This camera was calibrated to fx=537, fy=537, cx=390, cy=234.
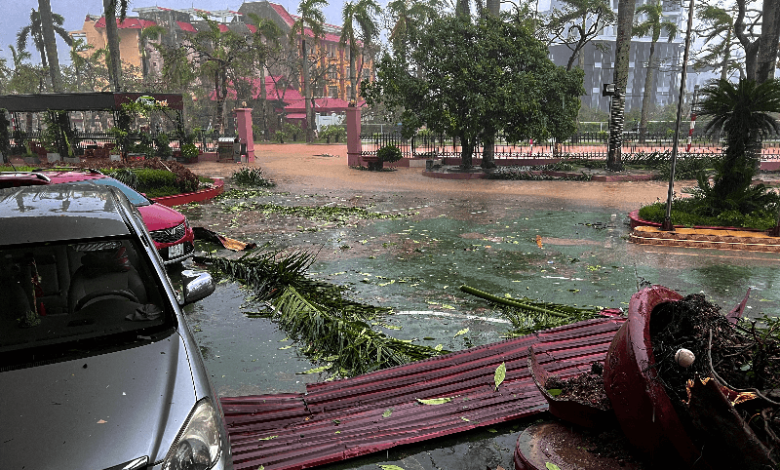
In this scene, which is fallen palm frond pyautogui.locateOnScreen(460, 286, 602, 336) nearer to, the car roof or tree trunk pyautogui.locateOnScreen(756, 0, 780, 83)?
Answer: the car roof

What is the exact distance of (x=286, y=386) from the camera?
487cm

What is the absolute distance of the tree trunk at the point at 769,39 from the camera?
66.0 feet

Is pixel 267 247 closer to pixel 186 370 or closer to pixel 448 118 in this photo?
pixel 186 370

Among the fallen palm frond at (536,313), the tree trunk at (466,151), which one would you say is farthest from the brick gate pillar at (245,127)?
the fallen palm frond at (536,313)

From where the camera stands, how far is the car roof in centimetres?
352

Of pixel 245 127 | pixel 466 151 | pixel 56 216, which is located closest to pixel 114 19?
pixel 245 127

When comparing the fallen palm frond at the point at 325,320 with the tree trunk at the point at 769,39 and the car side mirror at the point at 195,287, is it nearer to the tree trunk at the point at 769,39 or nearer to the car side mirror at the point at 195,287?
the car side mirror at the point at 195,287

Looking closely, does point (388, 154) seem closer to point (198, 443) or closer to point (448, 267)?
point (448, 267)

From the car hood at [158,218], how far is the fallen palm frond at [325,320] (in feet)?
3.96

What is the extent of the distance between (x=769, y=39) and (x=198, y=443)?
24953mm

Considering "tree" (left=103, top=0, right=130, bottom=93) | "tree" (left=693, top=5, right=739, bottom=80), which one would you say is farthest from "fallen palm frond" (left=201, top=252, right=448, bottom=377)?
"tree" (left=693, top=5, right=739, bottom=80)

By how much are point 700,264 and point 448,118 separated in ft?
40.2

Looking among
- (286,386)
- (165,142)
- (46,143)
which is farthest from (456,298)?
(46,143)

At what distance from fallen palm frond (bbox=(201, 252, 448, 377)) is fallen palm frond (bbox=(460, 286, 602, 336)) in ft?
3.93
